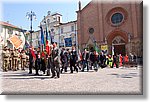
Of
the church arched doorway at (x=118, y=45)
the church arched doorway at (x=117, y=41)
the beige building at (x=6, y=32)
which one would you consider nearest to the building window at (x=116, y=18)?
the church arched doorway at (x=117, y=41)

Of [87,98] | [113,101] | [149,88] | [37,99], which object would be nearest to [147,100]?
[149,88]

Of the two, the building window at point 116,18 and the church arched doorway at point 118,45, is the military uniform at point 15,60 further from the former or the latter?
the building window at point 116,18

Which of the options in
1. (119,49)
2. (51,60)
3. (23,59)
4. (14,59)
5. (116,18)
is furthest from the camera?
(116,18)

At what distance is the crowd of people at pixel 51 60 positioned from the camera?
5652 millimetres

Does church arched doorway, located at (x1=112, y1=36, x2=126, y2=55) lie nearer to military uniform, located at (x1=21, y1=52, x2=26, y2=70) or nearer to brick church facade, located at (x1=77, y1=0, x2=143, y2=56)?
brick church facade, located at (x1=77, y1=0, x2=143, y2=56)

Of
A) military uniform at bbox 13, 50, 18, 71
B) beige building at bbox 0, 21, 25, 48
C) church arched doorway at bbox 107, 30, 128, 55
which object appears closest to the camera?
beige building at bbox 0, 21, 25, 48

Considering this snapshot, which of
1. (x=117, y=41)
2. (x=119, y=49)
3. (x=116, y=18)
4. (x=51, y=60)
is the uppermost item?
(x=116, y=18)

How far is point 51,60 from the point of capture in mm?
5637

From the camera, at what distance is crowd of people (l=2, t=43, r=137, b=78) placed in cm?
565

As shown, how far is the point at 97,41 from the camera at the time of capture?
18.1 metres

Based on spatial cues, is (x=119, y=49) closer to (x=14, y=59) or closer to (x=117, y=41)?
(x=117, y=41)

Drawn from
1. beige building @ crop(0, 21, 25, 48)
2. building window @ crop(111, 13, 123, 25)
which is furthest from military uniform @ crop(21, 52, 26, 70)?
building window @ crop(111, 13, 123, 25)

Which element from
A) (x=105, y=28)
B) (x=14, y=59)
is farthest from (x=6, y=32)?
(x=105, y=28)

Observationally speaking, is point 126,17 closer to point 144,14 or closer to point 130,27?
point 130,27
